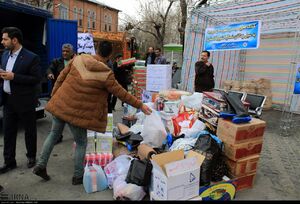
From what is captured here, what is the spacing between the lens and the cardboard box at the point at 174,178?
2.51 m

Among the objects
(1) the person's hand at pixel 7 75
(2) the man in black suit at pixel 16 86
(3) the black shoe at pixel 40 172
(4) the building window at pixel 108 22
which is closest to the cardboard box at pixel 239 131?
(3) the black shoe at pixel 40 172

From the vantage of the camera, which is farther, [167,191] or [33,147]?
[33,147]

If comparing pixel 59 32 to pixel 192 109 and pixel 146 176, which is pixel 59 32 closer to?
pixel 192 109

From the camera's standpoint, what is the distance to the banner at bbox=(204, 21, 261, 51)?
21.6 feet

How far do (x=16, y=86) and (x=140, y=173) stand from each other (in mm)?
1917

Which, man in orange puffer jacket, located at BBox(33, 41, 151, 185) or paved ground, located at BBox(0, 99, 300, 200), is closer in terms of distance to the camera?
man in orange puffer jacket, located at BBox(33, 41, 151, 185)

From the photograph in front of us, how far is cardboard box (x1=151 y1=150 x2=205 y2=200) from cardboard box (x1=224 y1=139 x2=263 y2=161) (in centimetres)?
60

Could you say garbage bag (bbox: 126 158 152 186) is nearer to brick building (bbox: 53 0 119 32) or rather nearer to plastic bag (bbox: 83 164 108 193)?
plastic bag (bbox: 83 164 108 193)

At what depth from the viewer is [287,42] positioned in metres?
8.46

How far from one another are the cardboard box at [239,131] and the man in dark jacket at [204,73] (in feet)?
7.76

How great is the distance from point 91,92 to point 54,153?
186 centimetres

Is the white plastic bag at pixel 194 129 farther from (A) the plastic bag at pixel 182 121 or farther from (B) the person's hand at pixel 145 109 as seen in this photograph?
(B) the person's hand at pixel 145 109

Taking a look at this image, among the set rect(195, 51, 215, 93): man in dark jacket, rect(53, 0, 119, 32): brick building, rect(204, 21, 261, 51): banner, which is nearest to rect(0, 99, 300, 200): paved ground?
rect(195, 51, 215, 93): man in dark jacket

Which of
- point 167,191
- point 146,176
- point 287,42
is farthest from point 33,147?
point 287,42
